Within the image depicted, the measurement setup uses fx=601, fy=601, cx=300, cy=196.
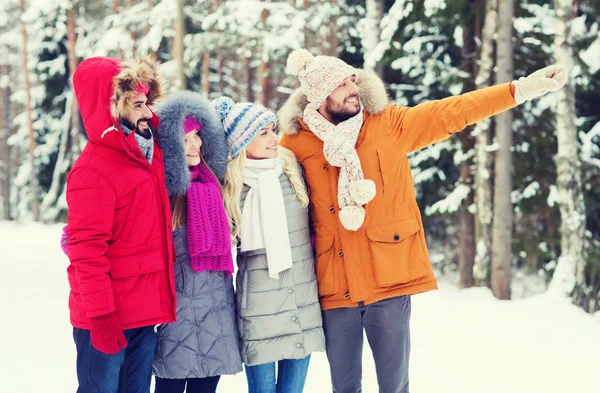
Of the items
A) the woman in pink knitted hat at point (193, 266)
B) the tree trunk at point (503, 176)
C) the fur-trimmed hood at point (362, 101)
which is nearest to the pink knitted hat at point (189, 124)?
the woman in pink knitted hat at point (193, 266)

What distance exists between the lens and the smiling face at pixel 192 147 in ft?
10.6

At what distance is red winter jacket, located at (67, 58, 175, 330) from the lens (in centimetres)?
270

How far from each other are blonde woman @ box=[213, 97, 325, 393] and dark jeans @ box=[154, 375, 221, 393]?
0.23m

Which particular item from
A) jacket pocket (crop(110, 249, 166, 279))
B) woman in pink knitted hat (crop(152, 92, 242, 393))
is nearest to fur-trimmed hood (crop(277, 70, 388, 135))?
woman in pink knitted hat (crop(152, 92, 242, 393))

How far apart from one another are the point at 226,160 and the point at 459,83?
7.09 metres

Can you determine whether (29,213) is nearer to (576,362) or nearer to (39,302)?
(39,302)

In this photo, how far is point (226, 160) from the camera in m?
3.37

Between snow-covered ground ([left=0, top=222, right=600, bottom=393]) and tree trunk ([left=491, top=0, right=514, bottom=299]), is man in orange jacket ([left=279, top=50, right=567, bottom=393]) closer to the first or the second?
snow-covered ground ([left=0, top=222, right=600, bottom=393])

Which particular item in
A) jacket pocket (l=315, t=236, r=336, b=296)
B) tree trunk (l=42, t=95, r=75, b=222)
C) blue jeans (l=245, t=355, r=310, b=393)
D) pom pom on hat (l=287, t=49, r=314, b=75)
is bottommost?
blue jeans (l=245, t=355, r=310, b=393)

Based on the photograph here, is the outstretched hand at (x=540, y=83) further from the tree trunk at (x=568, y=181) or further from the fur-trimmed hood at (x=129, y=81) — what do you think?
the tree trunk at (x=568, y=181)

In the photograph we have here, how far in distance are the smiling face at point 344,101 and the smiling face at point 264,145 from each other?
39 centimetres

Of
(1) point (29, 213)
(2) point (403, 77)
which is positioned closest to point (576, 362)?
(2) point (403, 77)

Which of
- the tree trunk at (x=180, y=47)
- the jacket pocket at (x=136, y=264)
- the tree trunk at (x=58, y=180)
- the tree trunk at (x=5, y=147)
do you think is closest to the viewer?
the jacket pocket at (x=136, y=264)

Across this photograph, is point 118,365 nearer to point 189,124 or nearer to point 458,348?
point 189,124
